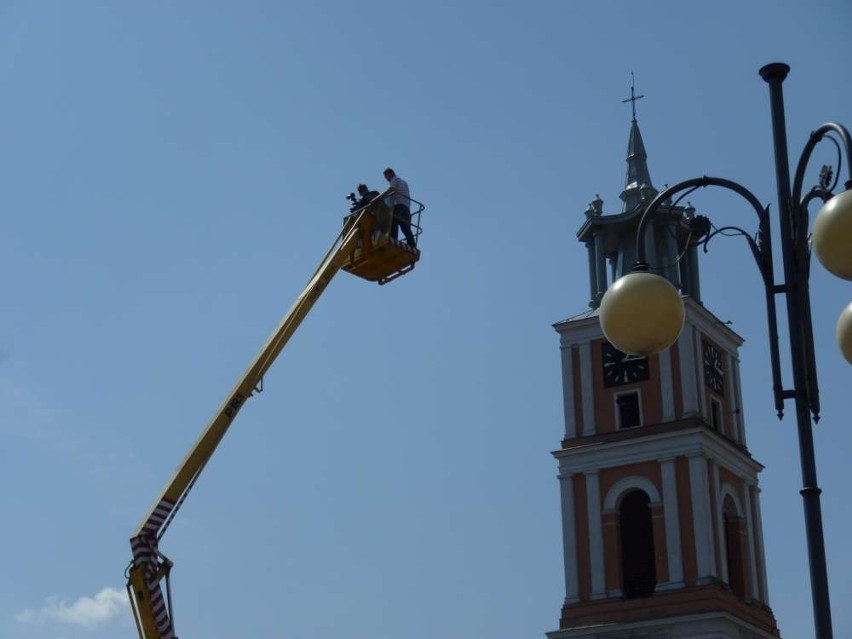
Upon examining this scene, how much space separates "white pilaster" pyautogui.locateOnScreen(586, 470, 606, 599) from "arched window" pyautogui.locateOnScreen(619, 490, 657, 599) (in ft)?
1.98

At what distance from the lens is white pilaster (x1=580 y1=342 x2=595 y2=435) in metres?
48.4

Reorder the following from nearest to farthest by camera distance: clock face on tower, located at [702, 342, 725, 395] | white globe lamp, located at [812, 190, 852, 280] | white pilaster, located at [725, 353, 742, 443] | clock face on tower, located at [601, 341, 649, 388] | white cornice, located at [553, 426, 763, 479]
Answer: white globe lamp, located at [812, 190, 852, 280] < white cornice, located at [553, 426, 763, 479] < clock face on tower, located at [601, 341, 649, 388] < clock face on tower, located at [702, 342, 725, 395] < white pilaster, located at [725, 353, 742, 443]

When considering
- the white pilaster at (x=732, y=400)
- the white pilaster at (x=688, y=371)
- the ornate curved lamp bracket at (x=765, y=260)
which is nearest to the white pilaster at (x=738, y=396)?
the white pilaster at (x=732, y=400)

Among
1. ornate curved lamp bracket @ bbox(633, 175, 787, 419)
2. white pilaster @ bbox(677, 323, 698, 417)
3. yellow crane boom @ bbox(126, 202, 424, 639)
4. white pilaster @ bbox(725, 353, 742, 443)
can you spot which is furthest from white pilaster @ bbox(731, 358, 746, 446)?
ornate curved lamp bracket @ bbox(633, 175, 787, 419)

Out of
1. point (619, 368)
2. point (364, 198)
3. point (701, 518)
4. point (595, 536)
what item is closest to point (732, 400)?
point (619, 368)

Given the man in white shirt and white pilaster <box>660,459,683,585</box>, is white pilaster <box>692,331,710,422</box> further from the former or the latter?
the man in white shirt

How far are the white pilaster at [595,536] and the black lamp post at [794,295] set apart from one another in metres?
35.2

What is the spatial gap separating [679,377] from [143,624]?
89.7 ft

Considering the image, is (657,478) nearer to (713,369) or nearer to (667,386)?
(667,386)

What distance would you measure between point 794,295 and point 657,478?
3628 cm

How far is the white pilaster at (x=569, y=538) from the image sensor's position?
46.2 metres

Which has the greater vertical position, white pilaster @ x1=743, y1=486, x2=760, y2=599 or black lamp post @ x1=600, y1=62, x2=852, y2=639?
white pilaster @ x1=743, y1=486, x2=760, y2=599

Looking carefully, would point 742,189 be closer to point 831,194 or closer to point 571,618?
point 831,194

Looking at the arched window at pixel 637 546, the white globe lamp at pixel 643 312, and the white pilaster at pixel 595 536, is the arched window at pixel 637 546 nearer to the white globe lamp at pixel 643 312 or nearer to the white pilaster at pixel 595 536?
the white pilaster at pixel 595 536
